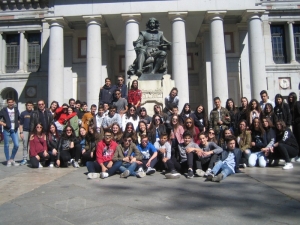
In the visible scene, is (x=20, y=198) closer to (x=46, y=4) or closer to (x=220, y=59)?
(x=220, y=59)

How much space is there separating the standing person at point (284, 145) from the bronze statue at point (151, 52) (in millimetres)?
5549

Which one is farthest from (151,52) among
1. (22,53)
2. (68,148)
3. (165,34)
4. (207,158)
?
(22,53)

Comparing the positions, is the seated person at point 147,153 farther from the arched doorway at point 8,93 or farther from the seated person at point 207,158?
the arched doorway at point 8,93

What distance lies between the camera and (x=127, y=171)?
6.51m

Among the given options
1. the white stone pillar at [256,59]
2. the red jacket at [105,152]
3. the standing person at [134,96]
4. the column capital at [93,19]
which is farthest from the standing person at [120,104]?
the white stone pillar at [256,59]

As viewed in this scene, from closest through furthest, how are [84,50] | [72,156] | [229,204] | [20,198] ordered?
1. [229,204]
2. [20,198]
3. [72,156]
4. [84,50]

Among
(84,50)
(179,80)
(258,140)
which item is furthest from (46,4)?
(258,140)

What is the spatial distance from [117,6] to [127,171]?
18660 millimetres

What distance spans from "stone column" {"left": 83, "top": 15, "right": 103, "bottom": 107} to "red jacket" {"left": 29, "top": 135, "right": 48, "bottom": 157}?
13103 millimetres

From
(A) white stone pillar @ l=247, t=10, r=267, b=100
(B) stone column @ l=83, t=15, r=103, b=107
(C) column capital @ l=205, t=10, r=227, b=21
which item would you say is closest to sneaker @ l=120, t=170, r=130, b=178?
(B) stone column @ l=83, t=15, r=103, b=107

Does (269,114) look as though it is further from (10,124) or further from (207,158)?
(10,124)

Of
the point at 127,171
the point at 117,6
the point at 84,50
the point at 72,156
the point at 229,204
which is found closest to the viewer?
the point at 229,204

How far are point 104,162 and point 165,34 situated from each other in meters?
22.4

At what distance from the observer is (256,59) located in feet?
72.2
